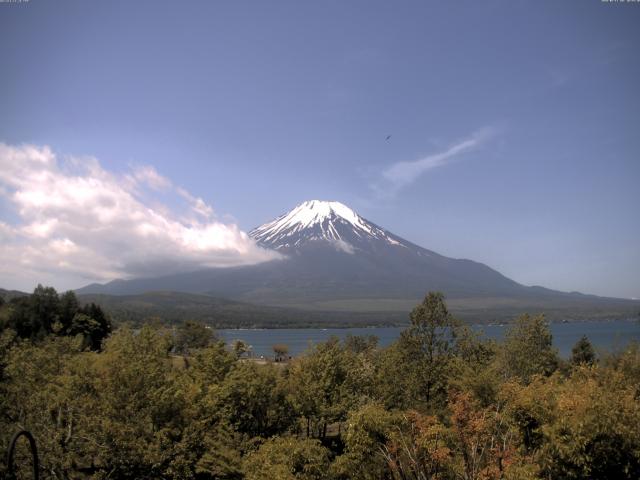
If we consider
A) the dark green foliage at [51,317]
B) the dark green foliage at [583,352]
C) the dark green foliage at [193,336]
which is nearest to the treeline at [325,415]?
the dark green foliage at [583,352]

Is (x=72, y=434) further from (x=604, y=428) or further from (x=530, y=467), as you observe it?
(x=604, y=428)

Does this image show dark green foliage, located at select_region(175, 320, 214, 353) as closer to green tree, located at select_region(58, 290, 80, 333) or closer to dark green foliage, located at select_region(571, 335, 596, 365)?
green tree, located at select_region(58, 290, 80, 333)

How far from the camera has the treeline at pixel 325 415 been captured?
13.1 m

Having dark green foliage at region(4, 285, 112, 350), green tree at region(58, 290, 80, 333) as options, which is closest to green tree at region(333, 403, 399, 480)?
dark green foliage at region(4, 285, 112, 350)

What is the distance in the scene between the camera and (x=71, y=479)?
17.8m

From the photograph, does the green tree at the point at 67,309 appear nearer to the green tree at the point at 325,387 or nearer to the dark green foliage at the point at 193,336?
the dark green foliage at the point at 193,336

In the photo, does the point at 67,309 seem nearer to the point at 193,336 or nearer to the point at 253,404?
the point at 193,336

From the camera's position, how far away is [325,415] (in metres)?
23.0

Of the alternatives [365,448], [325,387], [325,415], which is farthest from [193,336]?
[365,448]

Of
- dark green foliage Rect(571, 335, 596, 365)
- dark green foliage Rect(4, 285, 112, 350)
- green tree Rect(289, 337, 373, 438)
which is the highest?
dark green foliage Rect(4, 285, 112, 350)

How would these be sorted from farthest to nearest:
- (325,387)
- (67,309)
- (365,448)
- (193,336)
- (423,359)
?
(193,336), (67,309), (423,359), (325,387), (365,448)

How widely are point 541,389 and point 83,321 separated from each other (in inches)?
2224

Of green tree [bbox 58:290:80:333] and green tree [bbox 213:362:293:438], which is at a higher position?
green tree [bbox 58:290:80:333]

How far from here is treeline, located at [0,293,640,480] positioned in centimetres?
1315
